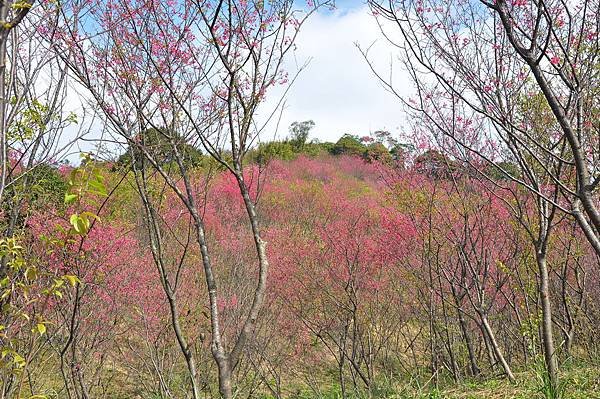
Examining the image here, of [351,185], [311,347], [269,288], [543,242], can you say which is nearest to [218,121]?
[543,242]

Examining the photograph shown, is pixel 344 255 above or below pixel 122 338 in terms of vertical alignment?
above

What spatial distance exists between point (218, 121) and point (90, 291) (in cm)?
367

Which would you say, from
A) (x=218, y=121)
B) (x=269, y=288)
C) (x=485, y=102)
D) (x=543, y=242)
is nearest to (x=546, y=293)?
(x=543, y=242)

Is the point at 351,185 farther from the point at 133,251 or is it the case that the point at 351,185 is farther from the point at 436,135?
the point at 436,135

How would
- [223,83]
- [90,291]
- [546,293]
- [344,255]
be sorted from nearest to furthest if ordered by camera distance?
[223,83]
[546,293]
[90,291]
[344,255]

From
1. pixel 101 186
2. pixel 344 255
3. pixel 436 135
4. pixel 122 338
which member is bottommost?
pixel 122 338

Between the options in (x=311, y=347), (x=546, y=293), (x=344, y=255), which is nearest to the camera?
(x=546, y=293)

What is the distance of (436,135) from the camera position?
5.68 meters

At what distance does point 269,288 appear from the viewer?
8883mm

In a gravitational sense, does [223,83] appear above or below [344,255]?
above

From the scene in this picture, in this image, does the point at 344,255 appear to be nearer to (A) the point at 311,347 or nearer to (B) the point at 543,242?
(A) the point at 311,347

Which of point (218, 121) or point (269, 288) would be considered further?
point (269, 288)

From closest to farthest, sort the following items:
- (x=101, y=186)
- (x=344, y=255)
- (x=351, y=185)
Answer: (x=101, y=186)
(x=344, y=255)
(x=351, y=185)

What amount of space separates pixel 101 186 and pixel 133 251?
641 cm
